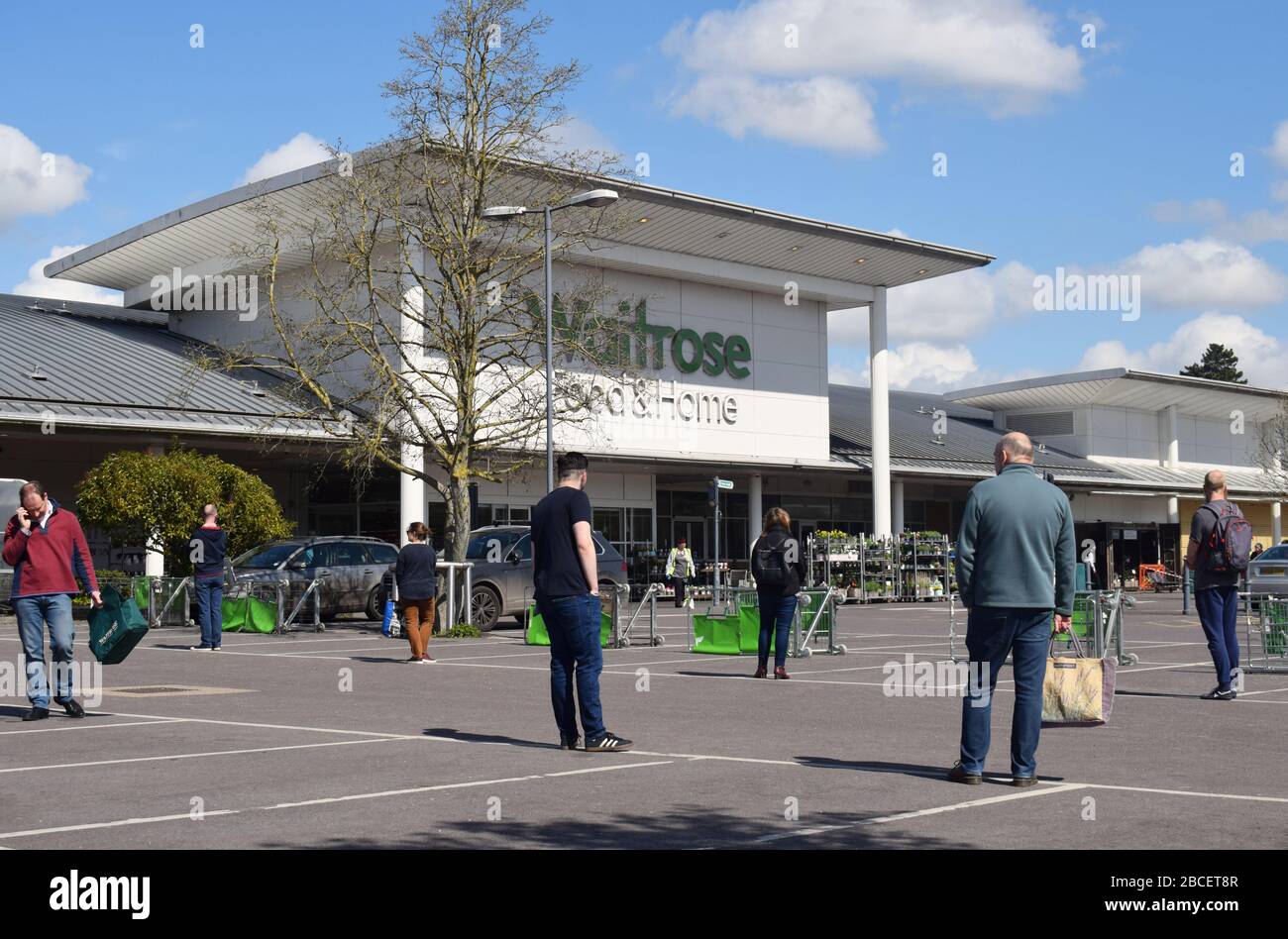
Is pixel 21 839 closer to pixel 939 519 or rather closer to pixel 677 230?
pixel 677 230

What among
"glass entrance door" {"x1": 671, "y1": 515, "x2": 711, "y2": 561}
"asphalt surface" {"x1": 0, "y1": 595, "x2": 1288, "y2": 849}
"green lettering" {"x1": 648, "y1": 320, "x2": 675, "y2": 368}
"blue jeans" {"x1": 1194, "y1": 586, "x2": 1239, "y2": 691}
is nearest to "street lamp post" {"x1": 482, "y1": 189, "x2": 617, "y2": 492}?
"asphalt surface" {"x1": 0, "y1": 595, "x2": 1288, "y2": 849}

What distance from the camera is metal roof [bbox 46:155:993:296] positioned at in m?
38.5

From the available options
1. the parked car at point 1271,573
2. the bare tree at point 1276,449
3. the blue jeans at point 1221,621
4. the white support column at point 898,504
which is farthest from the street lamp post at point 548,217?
the bare tree at point 1276,449

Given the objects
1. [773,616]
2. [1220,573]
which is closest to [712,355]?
[773,616]

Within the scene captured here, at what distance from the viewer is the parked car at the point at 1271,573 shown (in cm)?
3231

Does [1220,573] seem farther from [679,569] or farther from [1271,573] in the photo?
[679,569]

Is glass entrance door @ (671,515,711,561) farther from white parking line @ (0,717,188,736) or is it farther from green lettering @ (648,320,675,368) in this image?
white parking line @ (0,717,188,736)

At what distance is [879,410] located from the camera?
158 ft

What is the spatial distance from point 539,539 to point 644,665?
337 inches

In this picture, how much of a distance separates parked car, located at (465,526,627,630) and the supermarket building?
6.98m
